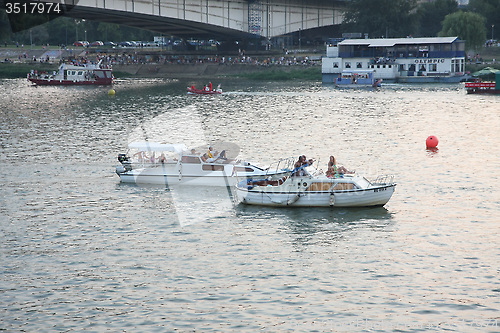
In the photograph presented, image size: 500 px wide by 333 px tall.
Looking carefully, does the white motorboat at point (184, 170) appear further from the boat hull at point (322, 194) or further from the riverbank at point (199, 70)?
the riverbank at point (199, 70)

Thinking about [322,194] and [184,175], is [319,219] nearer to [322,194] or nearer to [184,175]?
[322,194]

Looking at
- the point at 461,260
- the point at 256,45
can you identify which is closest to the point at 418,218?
A: the point at 461,260

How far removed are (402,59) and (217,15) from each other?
3865 cm

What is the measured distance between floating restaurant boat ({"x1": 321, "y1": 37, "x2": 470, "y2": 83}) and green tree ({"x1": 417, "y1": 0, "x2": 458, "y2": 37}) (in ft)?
178

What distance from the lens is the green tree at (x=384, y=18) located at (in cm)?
16475

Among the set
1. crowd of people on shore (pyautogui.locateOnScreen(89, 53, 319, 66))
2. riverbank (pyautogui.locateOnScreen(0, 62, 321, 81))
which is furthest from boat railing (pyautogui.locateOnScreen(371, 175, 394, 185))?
crowd of people on shore (pyautogui.locateOnScreen(89, 53, 319, 66))

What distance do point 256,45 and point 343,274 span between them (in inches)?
5549

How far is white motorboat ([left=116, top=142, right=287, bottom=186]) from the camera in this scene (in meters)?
44.5

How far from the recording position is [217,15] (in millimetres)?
142375

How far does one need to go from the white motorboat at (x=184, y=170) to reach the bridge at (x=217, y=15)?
216ft

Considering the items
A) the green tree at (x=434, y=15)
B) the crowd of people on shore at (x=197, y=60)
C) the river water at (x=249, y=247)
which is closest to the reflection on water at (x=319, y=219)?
the river water at (x=249, y=247)

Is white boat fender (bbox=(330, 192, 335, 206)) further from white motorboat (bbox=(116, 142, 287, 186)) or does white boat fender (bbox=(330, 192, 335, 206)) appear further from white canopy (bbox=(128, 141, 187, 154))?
white canopy (bbox=(128, 141, 187, 154))

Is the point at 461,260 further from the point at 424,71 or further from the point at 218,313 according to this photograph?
the point at 424,71

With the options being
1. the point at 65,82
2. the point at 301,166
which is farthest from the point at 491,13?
the point at 301,166
